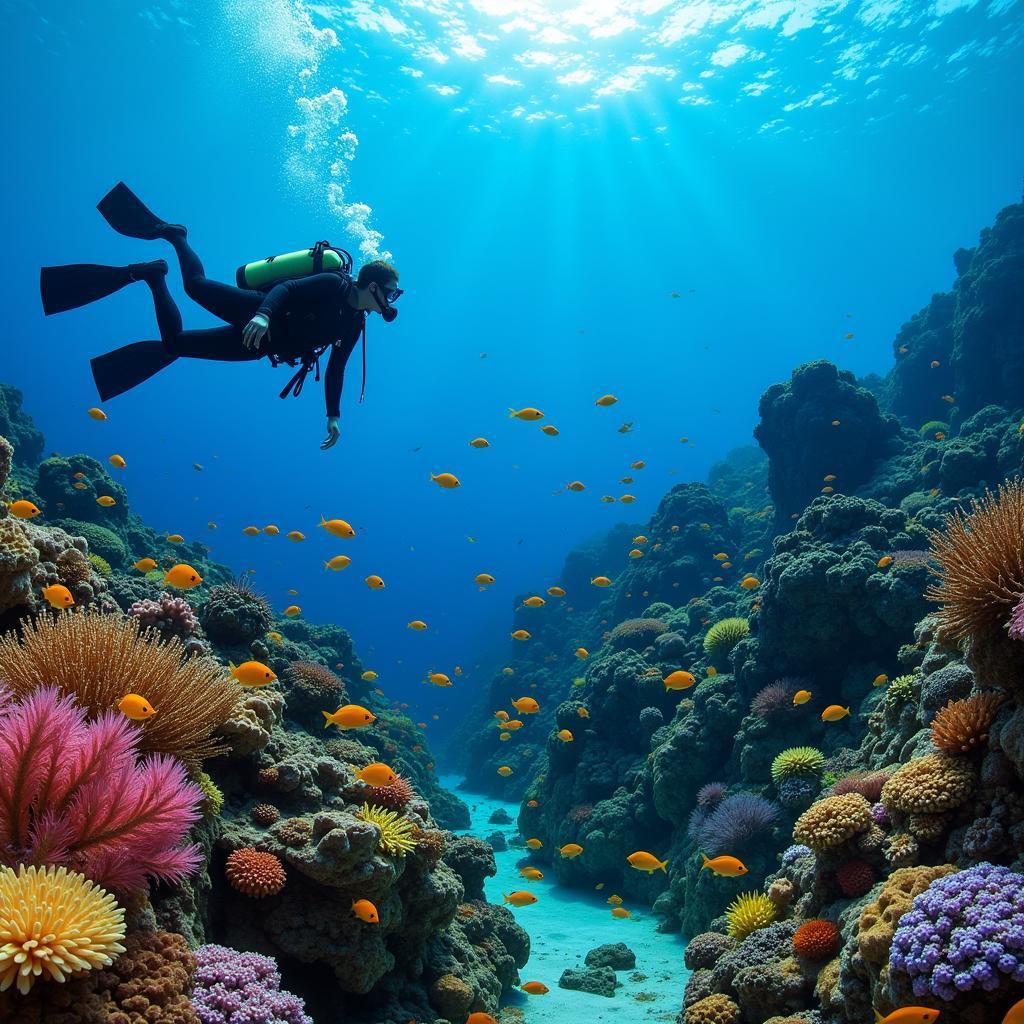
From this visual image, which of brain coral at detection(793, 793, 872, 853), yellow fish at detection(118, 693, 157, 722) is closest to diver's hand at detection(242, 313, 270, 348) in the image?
yellow fish at detection(118, 693, 157, 722)

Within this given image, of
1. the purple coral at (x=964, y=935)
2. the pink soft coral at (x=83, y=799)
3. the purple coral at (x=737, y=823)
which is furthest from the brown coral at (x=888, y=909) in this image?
the purple coral at (x=737, y=823)

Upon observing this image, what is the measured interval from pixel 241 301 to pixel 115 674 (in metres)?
4.16

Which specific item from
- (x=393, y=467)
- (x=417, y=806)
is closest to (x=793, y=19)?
(x=417, y=806)

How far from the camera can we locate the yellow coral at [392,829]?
17.2 feet

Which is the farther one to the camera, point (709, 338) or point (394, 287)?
point (709, 338)

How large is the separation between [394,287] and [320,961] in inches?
248

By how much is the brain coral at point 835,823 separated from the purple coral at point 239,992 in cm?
376

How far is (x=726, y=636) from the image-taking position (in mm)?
13586

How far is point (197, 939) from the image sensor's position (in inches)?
141

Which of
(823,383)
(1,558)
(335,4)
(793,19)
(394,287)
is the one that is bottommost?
(1,558)

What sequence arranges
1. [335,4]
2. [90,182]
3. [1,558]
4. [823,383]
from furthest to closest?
[90,182], [335,4], [823,383], [1,558]

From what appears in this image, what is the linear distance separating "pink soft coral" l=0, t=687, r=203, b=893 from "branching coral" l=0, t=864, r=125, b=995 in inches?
11.3

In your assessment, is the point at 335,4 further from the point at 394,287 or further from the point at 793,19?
the point at 394,287

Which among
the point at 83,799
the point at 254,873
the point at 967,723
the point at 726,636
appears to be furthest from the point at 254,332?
the point at 726,636
